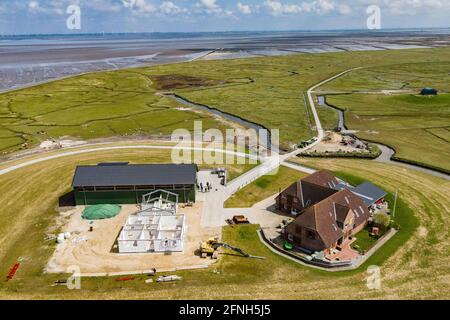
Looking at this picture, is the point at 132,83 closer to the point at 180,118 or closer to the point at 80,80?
the point at 80,80

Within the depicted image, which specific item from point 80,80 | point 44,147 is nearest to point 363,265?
point 44,147

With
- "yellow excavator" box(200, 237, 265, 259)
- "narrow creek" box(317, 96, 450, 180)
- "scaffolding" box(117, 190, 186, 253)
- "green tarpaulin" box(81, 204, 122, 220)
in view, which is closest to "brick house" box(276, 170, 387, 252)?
"yellow excavator" box(200, 237, 265, 259)

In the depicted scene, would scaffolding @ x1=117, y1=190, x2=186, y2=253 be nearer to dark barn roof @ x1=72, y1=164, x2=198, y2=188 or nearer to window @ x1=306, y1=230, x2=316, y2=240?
dark barn roof @ x1=72, y1=164, x2=198, y2=188

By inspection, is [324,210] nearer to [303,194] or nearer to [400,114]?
[303,194]

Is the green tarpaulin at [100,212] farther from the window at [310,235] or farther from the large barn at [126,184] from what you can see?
the window at [310,235]

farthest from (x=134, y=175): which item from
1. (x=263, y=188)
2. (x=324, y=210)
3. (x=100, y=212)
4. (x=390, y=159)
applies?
(x=390, y=159)
